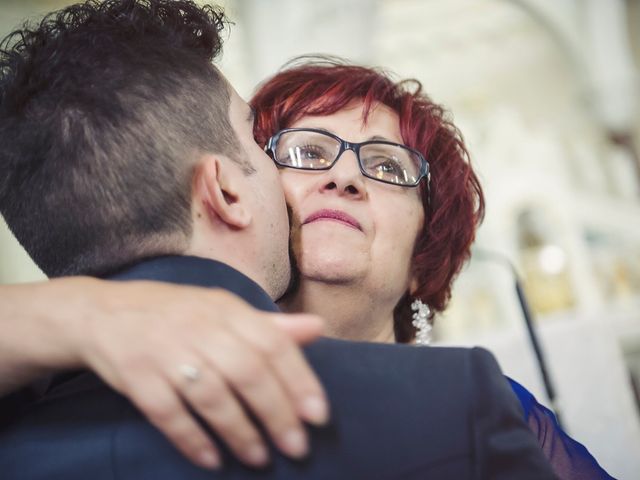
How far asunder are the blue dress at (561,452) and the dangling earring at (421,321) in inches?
19.4

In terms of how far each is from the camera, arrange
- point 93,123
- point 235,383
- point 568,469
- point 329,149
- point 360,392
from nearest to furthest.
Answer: point 235,383, point 360,392, point 93,123, point 568,469, point 329,149

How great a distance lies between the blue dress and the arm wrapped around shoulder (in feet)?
2.22

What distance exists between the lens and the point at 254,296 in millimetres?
780

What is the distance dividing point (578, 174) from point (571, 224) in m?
1.43

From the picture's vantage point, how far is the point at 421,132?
1.82 meters

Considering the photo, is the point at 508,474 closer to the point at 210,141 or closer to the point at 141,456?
the point at 141,456

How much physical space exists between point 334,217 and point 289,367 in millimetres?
930

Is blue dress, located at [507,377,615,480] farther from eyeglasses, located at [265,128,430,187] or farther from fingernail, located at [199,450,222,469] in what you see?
fingernail, located at [199,450,222,469]

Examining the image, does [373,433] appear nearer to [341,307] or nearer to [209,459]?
[209,459]

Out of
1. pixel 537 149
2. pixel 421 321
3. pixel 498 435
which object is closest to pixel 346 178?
pixel 421 321

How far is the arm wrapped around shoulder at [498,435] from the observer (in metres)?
0.70

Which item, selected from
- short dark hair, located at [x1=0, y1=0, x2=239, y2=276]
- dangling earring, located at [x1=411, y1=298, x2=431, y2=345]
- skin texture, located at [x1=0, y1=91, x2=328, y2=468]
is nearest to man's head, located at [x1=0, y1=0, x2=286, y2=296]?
short dark hair, located at [x1=0, y1=0, x2=239, y2=276]

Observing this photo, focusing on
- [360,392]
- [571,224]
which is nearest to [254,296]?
[360,392]

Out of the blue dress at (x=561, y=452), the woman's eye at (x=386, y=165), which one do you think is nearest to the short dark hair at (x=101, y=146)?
the woman's eye at (x=386, y=165)
